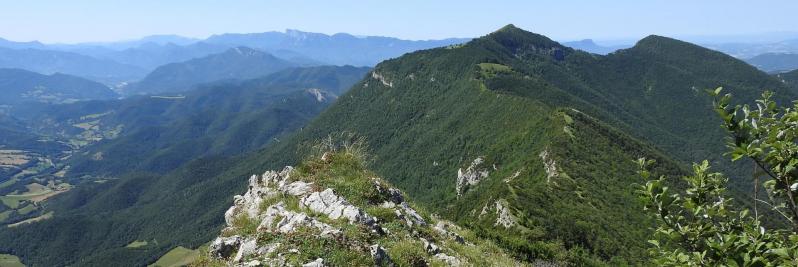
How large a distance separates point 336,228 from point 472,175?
123853 mm

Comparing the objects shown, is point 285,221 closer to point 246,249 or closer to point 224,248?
point 224,248

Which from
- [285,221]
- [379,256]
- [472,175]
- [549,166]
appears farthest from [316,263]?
[472,175]

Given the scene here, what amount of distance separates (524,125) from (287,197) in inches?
5308

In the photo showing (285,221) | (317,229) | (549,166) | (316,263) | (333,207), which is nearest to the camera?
(316,263)

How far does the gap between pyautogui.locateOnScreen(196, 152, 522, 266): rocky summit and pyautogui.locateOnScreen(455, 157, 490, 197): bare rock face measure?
111 m

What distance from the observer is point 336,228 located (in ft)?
62.1

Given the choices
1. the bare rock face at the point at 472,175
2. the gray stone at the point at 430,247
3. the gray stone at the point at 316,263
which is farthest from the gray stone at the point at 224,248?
the bare rock face at the point at 472,175

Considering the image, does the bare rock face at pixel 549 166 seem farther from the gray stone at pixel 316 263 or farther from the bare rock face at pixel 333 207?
the gray stone at pixel 316 263

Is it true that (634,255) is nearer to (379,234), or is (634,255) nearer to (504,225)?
(504,225)

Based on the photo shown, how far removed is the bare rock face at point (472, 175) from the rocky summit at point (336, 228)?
366 feet

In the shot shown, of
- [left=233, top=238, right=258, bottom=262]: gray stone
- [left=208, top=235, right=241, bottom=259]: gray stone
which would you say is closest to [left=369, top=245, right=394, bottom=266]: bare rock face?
[left=233, top=238, right=258, bottom=262]: gray stone

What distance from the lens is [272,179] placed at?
31.1 meters

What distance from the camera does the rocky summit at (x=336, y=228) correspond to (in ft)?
55.7

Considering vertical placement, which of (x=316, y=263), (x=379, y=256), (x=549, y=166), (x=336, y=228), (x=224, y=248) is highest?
(x=316, y=263)
